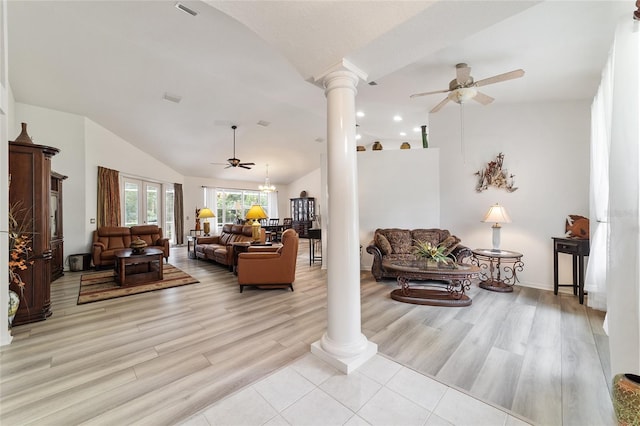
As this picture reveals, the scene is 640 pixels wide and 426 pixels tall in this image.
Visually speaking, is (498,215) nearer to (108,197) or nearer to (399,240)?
(399,240)

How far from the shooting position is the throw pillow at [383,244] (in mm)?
4427

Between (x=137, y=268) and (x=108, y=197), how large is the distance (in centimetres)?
249

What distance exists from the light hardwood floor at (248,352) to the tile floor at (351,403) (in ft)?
0.43

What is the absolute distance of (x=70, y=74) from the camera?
395 cm

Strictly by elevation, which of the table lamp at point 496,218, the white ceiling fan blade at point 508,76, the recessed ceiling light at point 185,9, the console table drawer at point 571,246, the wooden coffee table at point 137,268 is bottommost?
the wooden coffee table at point 137,268

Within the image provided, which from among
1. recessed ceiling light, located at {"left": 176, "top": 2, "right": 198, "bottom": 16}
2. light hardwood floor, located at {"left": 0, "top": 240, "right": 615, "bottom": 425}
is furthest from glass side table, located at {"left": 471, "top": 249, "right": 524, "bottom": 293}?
recessed ceiling light, located at {"left": 176, "top": 2, "right": 198, "bottom": 16}

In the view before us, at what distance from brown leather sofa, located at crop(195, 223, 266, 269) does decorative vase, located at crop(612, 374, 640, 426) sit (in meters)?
4.97

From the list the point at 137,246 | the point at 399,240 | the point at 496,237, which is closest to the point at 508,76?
the point at 496,237

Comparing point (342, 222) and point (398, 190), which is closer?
point (342, 222)

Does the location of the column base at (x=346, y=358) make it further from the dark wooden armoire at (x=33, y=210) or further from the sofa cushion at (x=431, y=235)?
the dark wooden armoire at (x=33, y=210)

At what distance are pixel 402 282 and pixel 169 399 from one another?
2.90 m

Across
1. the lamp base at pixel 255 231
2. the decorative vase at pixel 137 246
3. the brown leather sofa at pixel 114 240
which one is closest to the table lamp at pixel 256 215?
the lamp base at pixel 255 231

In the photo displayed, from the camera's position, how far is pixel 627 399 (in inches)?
42.0

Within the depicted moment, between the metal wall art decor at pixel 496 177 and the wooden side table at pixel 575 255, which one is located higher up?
the metal wall art decor at pixel 496 177
